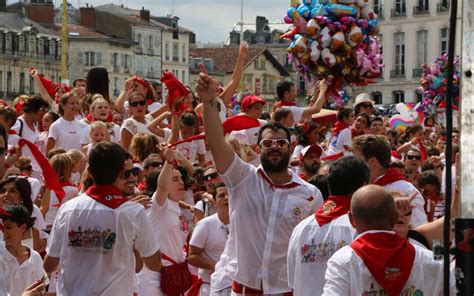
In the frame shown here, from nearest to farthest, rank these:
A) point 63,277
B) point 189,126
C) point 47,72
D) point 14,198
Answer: point 63,277 < point 14,198 < point 189,126 < point 47,72

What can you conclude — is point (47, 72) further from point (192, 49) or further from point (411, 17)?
point (411, 17)

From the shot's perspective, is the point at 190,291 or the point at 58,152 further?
the point at 58,152

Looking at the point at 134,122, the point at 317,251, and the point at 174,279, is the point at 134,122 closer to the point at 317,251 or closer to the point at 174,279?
the point at 174,279

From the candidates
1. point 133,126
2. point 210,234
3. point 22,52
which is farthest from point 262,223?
point 22,52

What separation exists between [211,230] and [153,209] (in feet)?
1.62

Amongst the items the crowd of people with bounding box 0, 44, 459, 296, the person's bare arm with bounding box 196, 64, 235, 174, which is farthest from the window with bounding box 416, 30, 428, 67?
the person's bare arm with bounding box 196, 64, 235, 174

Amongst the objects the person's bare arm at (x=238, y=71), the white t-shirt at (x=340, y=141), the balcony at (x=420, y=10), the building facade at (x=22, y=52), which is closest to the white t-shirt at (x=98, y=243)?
the person's bare arm at (x=238, y=71)

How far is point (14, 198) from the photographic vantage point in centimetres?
949

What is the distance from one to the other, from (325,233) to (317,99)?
672 cm

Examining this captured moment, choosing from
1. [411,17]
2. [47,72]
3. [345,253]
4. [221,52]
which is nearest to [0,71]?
[47,72]

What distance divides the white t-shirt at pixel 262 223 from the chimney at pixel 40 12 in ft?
347

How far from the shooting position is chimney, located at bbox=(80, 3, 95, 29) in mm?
115500

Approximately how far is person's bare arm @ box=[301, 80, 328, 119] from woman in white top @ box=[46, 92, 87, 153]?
267 centimetres

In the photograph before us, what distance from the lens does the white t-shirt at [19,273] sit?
840 centimetres
